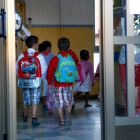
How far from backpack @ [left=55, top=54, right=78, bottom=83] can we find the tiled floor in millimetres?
774

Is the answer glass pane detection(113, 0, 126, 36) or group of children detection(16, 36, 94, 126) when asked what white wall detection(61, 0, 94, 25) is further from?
glass pane detection(113, 0, 126, 36)

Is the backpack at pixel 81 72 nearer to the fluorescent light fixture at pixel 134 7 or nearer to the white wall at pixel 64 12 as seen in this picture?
the white wall at pixel 64 12

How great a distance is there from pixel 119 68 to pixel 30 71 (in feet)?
8.32

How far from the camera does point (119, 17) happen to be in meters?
3.60

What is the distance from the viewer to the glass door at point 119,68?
139 inches

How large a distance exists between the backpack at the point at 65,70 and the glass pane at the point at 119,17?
2231 millimetres

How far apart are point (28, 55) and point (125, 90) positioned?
2.74 metres

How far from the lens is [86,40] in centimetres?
1042

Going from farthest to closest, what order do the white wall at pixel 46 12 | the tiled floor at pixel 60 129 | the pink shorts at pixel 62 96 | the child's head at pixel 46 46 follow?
the white wall at pixel 46 12
the child's head at pixel 46 46
the pink shorts at pixel 62 96
the tiled floor at pixel 60 129

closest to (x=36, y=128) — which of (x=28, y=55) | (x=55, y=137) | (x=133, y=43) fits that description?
(x=55, y=137)

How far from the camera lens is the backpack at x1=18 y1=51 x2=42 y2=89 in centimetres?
588

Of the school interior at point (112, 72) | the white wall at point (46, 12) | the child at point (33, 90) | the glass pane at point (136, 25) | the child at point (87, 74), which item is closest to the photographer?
the school interior at point (112, 72)

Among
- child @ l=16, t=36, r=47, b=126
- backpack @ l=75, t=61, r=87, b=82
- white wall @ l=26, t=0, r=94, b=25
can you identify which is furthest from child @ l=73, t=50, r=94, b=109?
child @ l=16, t=36, r=47, b=126

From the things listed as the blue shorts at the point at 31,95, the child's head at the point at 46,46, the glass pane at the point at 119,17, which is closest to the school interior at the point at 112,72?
the glass pane at the point at 119,17
